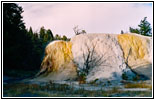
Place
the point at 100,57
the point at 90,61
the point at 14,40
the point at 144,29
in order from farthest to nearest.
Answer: the point at 144,29 < the point at 14,40 < the point at 100,57 < the point at 90,61

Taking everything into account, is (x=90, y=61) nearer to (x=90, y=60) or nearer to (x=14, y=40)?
(x=90, y=60)

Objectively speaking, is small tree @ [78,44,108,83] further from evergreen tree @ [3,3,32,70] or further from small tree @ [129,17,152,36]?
small tree @ [129,17,152,36]

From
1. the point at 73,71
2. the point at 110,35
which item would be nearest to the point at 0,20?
the point at 73,71

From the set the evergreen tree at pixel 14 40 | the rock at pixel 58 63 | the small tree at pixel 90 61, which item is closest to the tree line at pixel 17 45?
the evergreen tree at pixel 14 40

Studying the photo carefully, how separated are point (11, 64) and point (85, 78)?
246 inches

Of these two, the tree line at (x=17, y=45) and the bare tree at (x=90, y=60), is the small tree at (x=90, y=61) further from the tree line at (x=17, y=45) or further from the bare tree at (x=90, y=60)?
the tree line at (x=17, y=45)

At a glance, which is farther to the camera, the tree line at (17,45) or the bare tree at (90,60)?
the bare tree at (90,60)

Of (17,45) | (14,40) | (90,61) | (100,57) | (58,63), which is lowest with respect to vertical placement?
(58,63)

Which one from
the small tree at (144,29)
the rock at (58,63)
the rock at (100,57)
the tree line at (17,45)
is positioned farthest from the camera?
the small tree at (144,29)

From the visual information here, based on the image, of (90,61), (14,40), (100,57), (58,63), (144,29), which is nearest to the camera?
(90,61)

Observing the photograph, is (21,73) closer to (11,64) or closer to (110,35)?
(11,64)

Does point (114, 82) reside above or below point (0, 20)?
below

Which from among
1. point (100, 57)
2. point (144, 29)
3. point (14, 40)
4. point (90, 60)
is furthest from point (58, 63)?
point (144, 29)

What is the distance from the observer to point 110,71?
16.7 metres
